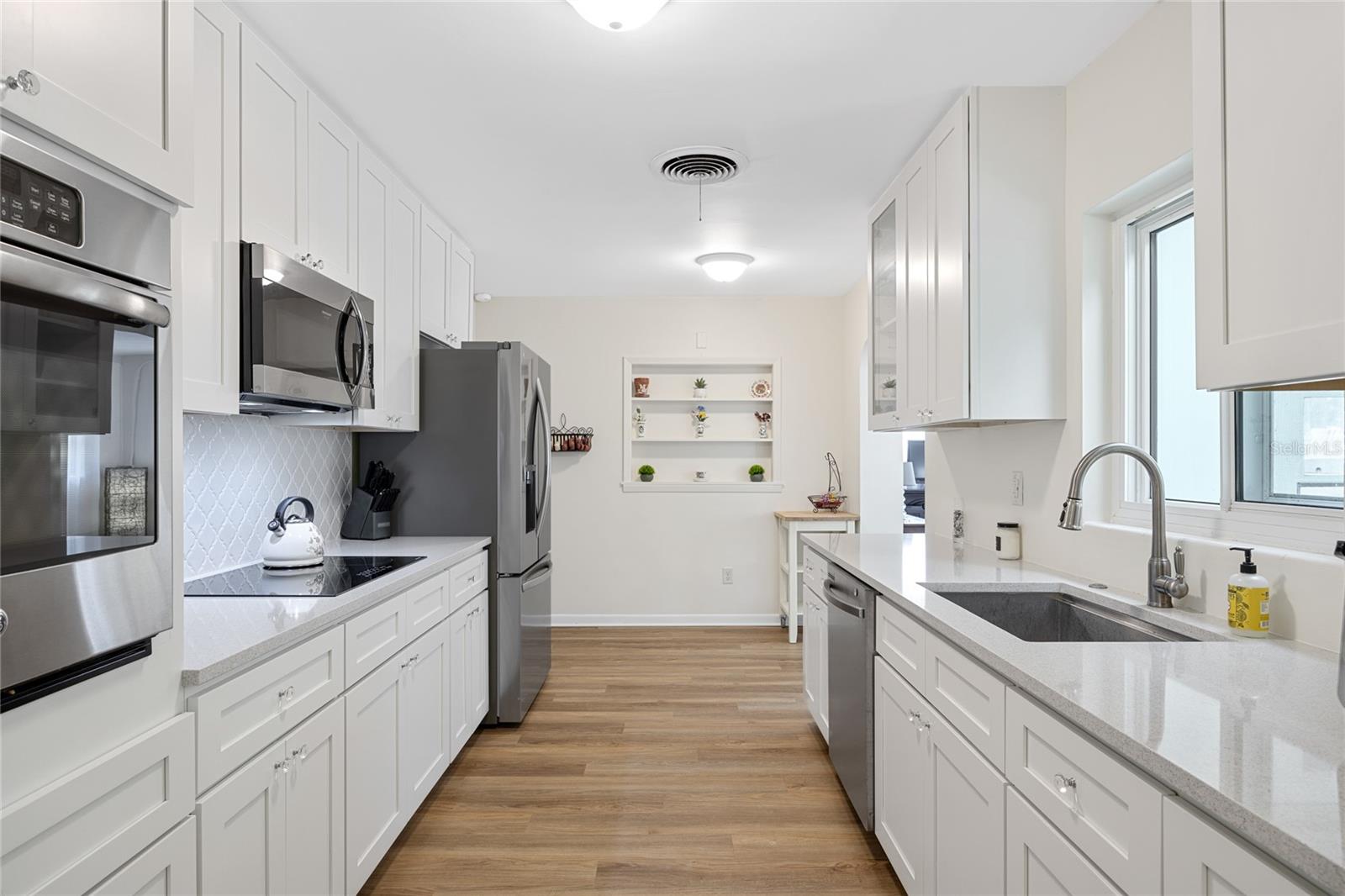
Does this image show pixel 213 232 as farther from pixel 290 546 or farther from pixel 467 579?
pixel 467 579

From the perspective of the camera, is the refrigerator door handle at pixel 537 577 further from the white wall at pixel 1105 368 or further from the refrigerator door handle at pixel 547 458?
the white wall at pixel 1105 368

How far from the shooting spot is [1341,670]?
1.01 metres

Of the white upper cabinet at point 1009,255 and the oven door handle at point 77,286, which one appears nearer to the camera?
the oven door handle at point 77,286

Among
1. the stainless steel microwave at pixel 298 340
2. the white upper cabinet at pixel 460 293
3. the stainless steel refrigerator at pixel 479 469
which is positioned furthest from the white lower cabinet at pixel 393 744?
the white upper cabinet at pixel 460 293

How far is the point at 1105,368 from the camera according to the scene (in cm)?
Result: 231

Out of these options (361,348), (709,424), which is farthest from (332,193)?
(709,424)

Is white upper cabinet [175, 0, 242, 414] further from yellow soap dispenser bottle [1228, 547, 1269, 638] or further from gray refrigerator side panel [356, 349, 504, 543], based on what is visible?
yellow soap dispenser bottle [1228, 547, 1269, 638]

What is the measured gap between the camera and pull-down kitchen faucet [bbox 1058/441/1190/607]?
1.78 metres

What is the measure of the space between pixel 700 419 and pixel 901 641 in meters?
3.65

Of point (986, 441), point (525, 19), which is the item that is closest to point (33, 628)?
point (525, 19)

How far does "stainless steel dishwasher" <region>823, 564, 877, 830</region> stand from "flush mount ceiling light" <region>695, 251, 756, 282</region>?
6.70 feet

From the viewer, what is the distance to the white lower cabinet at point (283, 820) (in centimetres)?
139

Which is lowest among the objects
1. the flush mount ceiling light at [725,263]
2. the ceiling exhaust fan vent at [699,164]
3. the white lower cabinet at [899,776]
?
the white lower cabinet at [899,776]

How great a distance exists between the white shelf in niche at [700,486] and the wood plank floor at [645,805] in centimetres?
170
